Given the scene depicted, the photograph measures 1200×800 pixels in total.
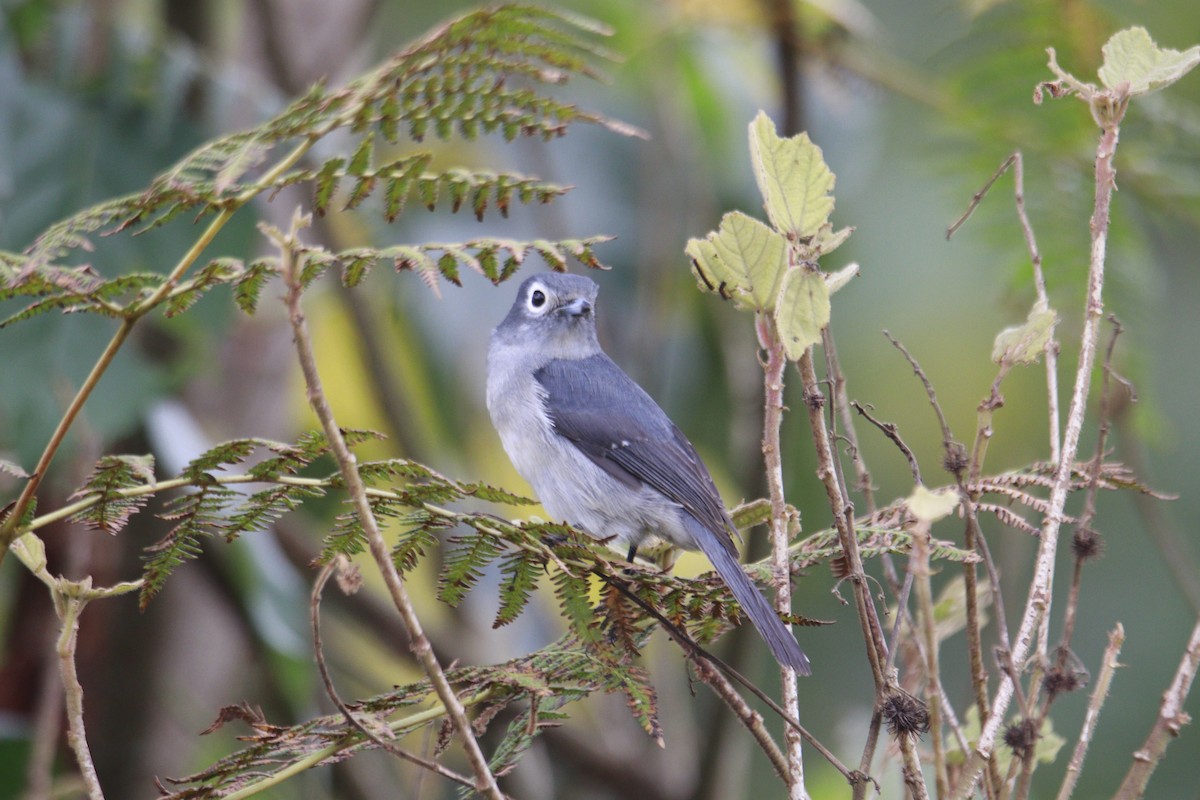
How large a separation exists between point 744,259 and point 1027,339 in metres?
0.28

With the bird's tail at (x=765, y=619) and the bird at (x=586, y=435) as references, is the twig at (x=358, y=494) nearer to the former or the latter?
the bird's tail at (x=765, y=619)

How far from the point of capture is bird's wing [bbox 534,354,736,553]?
2.29 metres

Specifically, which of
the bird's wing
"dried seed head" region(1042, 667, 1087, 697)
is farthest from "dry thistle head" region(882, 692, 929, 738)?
the bird's wing

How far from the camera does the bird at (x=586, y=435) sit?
2324mm

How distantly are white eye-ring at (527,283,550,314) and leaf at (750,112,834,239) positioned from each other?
65.5 inches

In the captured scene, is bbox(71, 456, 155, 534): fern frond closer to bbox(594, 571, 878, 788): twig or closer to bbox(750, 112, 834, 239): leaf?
bbox(594, 571, 878, 788): twig

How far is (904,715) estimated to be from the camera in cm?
101

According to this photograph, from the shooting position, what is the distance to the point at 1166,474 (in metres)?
6.61

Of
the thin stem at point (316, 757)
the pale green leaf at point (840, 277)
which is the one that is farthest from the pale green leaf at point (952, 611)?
the thin stem at point (316, 757)

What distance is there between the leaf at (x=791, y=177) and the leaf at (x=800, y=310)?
0.25 ft

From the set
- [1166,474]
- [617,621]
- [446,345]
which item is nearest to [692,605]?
[617,621]

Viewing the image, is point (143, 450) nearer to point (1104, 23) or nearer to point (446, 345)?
point (446, 345)

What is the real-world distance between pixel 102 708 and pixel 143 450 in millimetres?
641

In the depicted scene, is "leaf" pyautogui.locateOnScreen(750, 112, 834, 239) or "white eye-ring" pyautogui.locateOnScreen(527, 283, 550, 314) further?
"white eye-ring" pyautogui.locateOnScreen(527, 283, 550, 314)
